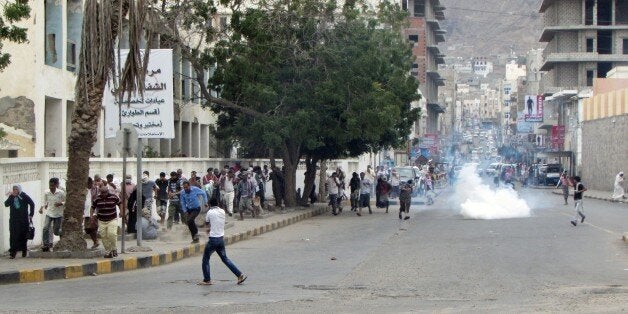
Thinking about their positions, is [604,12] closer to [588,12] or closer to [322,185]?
[588,12]

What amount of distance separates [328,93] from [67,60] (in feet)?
34.2

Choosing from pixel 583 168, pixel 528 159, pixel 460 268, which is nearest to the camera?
pixel 460 268

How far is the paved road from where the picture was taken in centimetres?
1450

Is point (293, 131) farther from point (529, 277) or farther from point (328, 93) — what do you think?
point (529, 277)

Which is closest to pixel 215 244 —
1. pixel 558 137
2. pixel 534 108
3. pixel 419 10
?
pixel 558 137

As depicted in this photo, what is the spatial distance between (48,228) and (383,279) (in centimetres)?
862

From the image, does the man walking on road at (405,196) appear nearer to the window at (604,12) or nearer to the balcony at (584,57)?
the balcony at (584,57)

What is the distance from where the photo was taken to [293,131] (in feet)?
137

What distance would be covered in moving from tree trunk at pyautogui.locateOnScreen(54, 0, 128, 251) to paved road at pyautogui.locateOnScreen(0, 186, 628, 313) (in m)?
2.05

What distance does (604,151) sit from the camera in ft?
253

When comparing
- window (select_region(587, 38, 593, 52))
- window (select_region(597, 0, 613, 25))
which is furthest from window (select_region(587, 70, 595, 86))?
window (select_region(597, 0, 613, 25))

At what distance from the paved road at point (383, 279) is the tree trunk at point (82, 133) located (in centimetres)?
Answer: 205

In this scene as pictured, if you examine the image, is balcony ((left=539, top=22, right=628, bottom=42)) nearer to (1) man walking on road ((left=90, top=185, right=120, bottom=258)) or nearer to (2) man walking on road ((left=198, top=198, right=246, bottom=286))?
(1) man walking on road ((left=90, top=185, right=120, bottom=258))

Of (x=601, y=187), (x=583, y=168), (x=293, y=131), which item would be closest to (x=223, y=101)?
(x=293, y=131)
